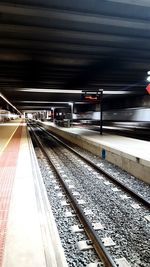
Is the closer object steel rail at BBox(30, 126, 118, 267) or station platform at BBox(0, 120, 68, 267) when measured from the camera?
station platform at BBox(0, 120, 68, 267)

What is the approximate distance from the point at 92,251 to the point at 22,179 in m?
3.63

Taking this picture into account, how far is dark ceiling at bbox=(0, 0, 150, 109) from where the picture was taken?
6.95 metres

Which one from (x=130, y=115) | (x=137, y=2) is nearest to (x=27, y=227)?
(x=137, y=2)

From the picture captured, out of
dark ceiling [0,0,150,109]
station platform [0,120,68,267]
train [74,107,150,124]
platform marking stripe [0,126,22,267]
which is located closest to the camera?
station platform [0,120,68,267]

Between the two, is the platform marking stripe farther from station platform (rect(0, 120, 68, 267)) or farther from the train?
the train

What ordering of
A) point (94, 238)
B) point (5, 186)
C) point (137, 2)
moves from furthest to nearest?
point (137, 2), point (5, 186), point (94, 238)

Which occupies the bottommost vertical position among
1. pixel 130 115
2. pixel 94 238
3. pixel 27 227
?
pixel 94 238

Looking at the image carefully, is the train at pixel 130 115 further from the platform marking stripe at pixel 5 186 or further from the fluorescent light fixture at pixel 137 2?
the fluorescent light fixture at pixel 137 2

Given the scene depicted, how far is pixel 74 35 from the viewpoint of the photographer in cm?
946

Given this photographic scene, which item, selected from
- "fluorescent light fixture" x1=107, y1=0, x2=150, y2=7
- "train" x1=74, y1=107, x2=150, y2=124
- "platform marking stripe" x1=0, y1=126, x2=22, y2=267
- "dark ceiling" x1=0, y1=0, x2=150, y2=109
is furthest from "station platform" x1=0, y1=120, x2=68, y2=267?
"train" x1=74, y1=107, x2=150, y2=124

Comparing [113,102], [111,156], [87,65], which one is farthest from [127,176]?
[113,102]

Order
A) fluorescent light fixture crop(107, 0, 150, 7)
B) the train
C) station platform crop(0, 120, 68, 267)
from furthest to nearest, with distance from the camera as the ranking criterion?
the train < fluorescent light fixture crop(107, 0, 150, 7) < station platform crop(0, 120, 68, 267)

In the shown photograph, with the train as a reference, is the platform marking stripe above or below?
below

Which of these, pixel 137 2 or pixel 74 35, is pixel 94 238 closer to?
pixel 137 2
